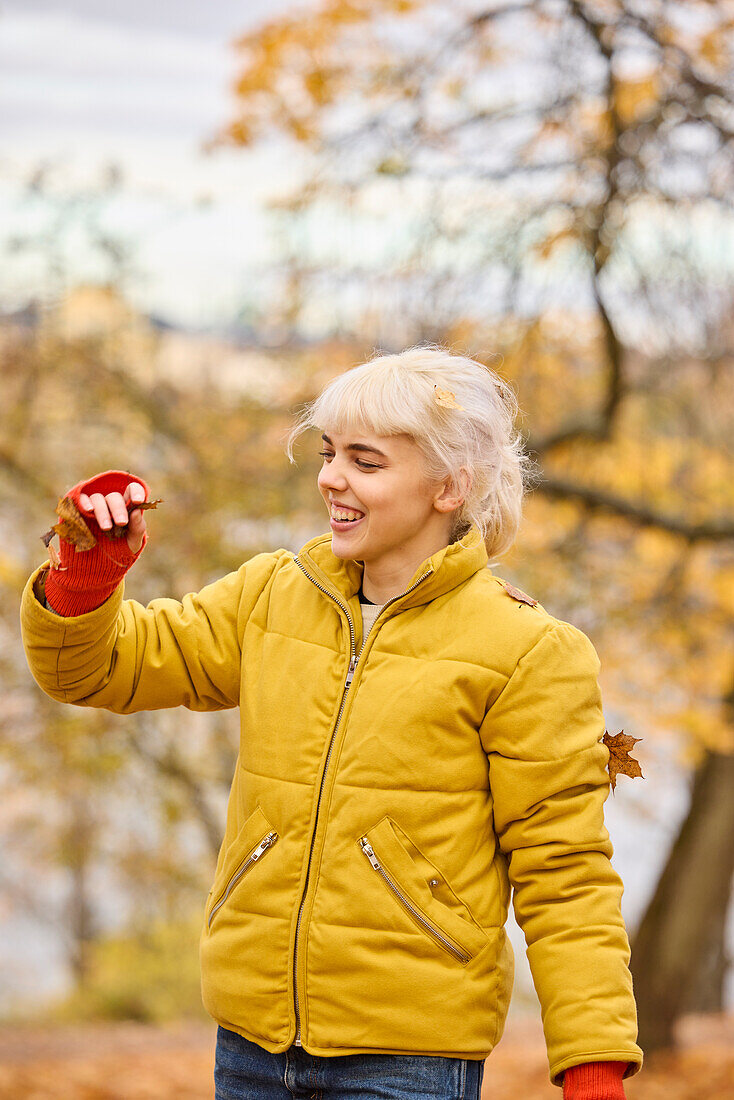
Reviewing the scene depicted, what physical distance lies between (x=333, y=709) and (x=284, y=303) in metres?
5.06

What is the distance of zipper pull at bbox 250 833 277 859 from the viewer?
192 centimetres

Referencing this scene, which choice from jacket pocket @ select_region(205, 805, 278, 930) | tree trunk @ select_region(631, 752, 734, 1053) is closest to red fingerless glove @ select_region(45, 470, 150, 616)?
jacket pocket @ select_region(205, 805, 278, 930)

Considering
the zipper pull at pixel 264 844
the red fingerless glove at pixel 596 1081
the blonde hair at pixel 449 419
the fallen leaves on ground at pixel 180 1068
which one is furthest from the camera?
the fallen leaves on ground at pixel 180 1068

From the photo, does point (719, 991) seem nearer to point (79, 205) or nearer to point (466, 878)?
point (79, 205)

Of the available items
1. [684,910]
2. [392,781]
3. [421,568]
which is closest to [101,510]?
[421,568]

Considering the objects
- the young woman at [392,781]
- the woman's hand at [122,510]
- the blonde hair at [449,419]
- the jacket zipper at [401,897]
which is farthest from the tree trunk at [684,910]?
the woman's hand at [122,510]

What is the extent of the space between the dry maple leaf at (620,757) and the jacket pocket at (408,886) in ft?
1.14

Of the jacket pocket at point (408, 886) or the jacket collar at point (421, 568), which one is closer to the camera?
the jacket pocket at point (408, 886)

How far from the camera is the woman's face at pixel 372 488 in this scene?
79.6 inches

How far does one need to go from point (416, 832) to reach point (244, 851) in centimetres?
28

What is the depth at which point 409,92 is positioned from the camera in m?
5.77

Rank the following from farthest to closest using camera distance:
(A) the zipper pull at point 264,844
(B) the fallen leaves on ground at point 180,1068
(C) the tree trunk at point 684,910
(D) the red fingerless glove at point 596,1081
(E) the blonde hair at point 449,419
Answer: (C) the tree trunk at point 684,910
(B) the fallen leaves on ground at point 180,1068
(E) the blonde hair at point 449,419
(A) the zipper pull at point 264,844
(D) the red fingerless glove at point 596,1081

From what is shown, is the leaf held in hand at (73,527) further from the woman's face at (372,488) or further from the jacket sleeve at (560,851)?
the jacket sleeve at (560,851)

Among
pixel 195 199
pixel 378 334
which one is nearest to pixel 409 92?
pixel 378 334
